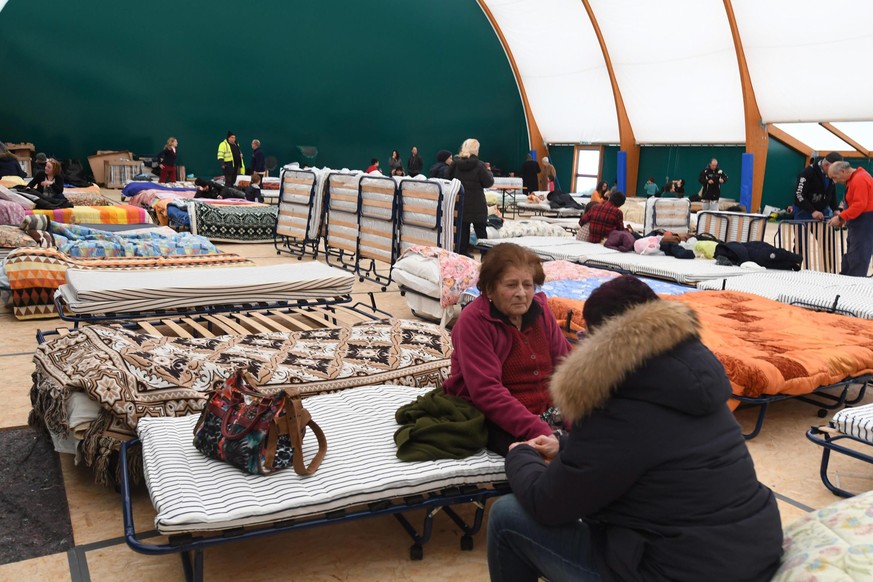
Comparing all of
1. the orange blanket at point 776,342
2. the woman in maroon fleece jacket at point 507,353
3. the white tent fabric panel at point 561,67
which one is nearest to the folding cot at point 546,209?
the white tent fabric panel at point 561,67

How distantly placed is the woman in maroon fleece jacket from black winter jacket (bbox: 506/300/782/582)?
2.93 ft

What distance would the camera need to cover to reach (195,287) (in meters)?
5.01

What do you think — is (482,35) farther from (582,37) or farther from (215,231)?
(215,231)

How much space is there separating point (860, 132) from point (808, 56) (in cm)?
372

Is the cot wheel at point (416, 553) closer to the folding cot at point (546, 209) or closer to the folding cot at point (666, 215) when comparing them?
the folding cot at point (666, 215)

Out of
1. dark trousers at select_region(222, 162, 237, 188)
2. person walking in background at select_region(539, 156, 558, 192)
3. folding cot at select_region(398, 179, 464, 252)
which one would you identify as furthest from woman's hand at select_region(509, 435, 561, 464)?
person walking in background at select_region(539, 156, 558, 192)

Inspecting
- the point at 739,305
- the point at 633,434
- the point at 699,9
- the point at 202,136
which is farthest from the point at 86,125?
the point at 633,434

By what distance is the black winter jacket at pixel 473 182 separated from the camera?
882cm

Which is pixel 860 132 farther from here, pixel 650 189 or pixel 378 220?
pixel 378 220

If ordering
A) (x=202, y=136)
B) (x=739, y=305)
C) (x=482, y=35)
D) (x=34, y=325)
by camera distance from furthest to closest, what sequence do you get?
(x=482, y=35), (x=202, y=136), (x=34, y=325), (x=739, y=305)

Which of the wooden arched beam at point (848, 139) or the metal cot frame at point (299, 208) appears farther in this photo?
the wooden arched beam at point (848, 139)

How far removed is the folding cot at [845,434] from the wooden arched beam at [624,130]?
1776 cm

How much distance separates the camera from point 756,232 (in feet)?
28.1

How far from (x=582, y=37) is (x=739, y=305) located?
54.6ft
